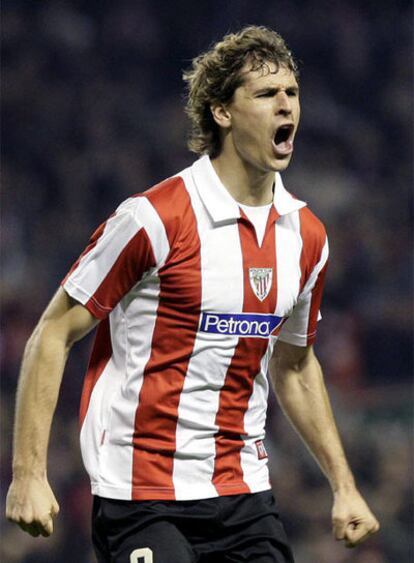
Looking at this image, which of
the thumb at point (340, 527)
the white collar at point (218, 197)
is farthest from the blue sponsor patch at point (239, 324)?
the thumb at point (340, 527)

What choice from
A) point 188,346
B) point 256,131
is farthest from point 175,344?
point 256,131

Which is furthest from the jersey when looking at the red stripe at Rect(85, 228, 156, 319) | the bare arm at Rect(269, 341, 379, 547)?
the bare arm at Rect(269, 341, 379, 547)

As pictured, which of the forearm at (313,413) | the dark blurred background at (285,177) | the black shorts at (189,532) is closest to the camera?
the black shorts at (189,532)

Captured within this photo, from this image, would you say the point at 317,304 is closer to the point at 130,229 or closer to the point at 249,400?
the point at 249,400

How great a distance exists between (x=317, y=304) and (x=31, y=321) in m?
3.79

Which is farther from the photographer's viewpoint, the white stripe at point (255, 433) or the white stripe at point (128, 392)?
the white stripe at point (255, 433)

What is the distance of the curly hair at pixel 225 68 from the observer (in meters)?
3.29

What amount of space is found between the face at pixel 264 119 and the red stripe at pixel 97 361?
0.58 meters

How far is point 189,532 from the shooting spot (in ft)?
9.93

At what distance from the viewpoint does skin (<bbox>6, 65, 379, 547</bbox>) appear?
287cm

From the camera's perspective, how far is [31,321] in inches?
276

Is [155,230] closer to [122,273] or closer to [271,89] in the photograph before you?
[122,273]

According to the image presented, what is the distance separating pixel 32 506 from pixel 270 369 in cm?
102

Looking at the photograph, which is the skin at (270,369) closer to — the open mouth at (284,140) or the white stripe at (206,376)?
the open mouth at (284,140)
